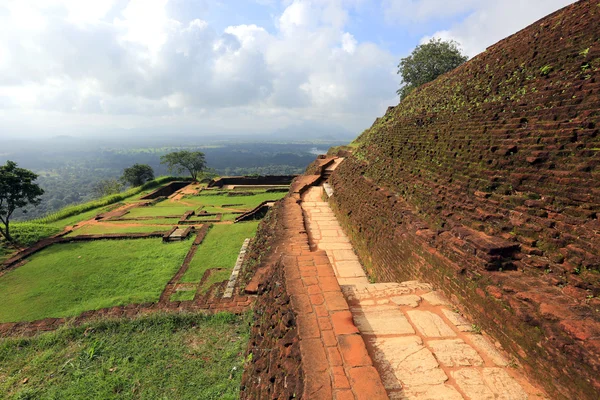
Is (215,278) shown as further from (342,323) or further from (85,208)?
(85,208)

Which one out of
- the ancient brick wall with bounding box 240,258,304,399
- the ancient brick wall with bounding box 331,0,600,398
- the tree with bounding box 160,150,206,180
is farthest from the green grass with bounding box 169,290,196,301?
the tree with bounding box 160,150,206,180

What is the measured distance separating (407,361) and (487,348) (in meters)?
0.99

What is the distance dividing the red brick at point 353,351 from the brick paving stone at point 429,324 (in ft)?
3.47

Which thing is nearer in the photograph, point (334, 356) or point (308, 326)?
point (334, 356)

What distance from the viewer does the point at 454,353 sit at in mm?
2768

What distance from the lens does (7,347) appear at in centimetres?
562

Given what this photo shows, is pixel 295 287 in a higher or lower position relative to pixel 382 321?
higher

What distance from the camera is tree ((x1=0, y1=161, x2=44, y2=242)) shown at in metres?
13.7

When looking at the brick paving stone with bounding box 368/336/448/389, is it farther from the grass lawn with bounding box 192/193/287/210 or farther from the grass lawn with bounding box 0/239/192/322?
the grass lawn with bounding box 192/193/287/210

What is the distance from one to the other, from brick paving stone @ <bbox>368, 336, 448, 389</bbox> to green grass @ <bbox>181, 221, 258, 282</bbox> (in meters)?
7.49

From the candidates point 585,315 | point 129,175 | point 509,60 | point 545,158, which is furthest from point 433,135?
point 129,175

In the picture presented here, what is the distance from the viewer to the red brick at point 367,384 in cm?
202

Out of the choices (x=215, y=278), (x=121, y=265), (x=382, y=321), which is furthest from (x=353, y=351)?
(x=121, y=265)

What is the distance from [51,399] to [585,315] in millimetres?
7310
